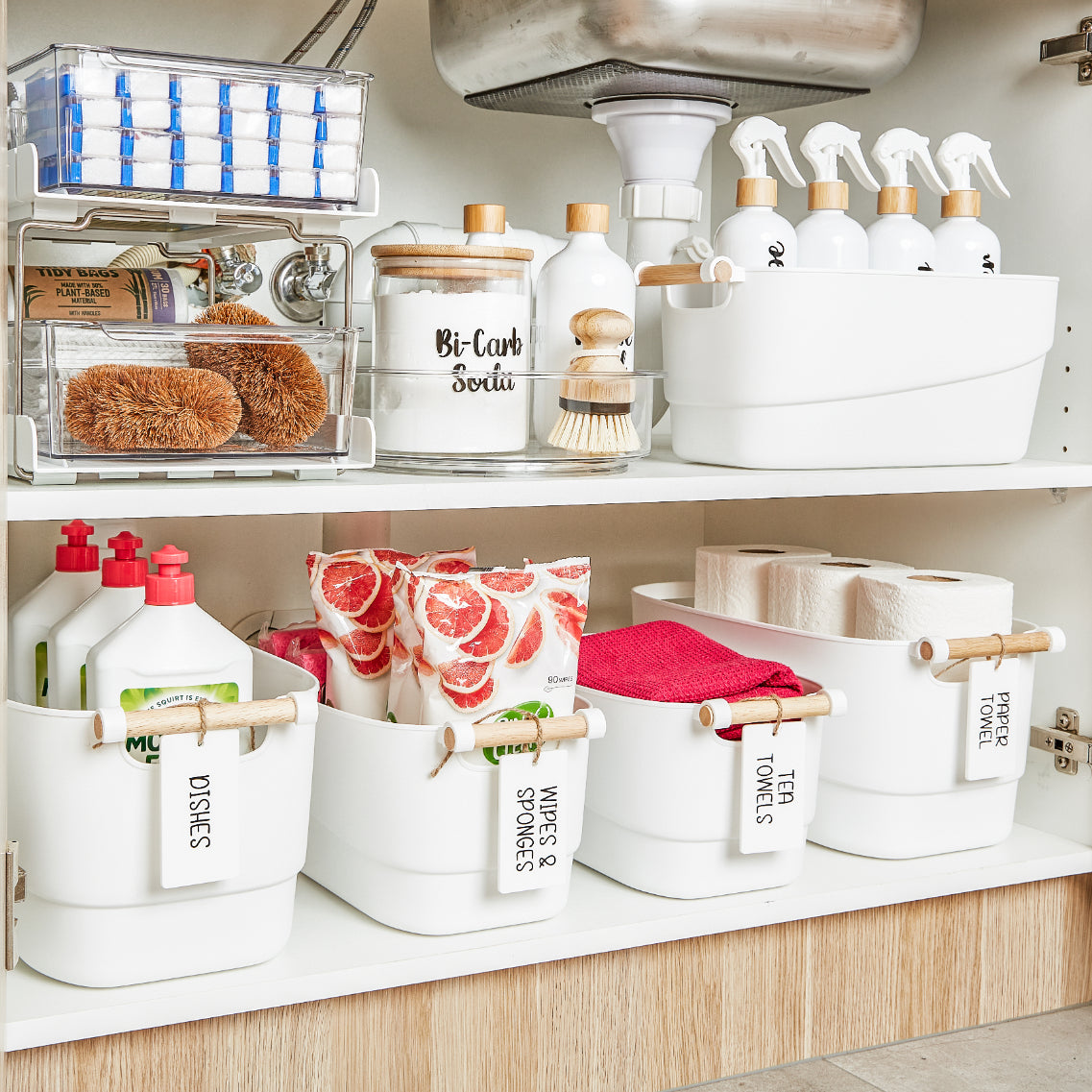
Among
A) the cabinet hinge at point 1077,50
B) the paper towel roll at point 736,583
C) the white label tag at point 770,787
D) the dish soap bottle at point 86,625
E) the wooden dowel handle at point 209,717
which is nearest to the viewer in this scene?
the wooden dowel handle at point 209,717

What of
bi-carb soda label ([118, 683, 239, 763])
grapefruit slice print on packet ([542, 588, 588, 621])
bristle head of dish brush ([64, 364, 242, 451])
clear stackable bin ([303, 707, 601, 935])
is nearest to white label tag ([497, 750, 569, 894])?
clear stackable bin ([303, 707, 601, 935])

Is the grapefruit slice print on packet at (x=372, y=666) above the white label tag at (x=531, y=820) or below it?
above

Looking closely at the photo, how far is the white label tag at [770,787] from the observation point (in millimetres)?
1108

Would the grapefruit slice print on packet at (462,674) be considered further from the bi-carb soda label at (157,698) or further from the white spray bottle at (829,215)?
the white spray bottle at (829,215)

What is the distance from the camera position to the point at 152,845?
94 centimetres

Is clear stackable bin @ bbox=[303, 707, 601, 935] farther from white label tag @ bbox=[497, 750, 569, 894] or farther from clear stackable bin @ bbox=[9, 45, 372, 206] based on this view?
clear stackable bin @ bbox=[9, 45, 372, 206]

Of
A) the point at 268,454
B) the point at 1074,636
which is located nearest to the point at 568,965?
the point at 268,454

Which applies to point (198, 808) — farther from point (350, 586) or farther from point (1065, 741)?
point (1065, 741)

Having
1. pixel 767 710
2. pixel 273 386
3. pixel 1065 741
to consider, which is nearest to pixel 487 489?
pixel 273 386

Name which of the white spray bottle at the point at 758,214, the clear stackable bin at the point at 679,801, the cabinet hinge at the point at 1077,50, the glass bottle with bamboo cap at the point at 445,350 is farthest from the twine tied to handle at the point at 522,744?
the cabinet hinge at the point at 1077,50

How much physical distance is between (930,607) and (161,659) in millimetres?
635

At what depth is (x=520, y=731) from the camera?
3.33 ft

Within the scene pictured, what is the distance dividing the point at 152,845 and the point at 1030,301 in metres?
0.85

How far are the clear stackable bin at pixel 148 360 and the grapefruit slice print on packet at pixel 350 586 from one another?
12 cm
